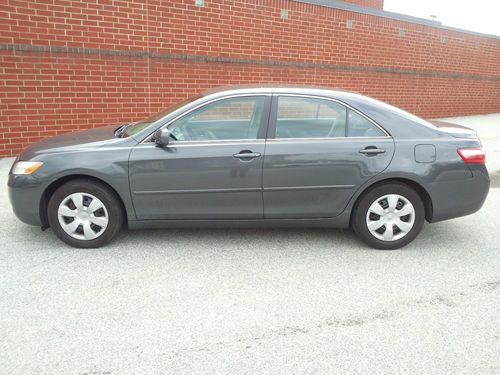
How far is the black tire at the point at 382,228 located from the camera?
4.06 meters

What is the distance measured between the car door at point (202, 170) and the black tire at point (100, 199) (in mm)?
204

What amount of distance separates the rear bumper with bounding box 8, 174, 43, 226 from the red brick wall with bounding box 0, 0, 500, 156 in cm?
411

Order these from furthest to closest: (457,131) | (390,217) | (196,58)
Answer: (196,58) → (457,131) → (390,217)

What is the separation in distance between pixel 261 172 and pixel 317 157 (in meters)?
0.54

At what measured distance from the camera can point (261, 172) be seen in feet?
13.0

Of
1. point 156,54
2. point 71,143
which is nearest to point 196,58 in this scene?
point 156,54

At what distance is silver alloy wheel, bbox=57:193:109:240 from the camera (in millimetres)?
3939

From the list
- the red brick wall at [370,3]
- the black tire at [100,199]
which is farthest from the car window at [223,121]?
the red brick wall at [370,3]

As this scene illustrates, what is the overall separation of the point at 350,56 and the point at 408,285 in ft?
31.6

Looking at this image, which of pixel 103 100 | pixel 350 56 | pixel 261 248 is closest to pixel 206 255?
pixel 261 248

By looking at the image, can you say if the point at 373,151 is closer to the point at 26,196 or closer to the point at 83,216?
the point at 83,216

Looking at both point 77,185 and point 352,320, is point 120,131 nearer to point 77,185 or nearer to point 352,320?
point 77,185

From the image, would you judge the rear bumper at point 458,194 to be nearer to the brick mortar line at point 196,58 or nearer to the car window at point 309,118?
the car window at point 309,118

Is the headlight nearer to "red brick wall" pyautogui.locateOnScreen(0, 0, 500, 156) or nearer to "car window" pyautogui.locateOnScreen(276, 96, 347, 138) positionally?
"car window" pyautogui.locateOnScreen(276, 96, 347, 138)
